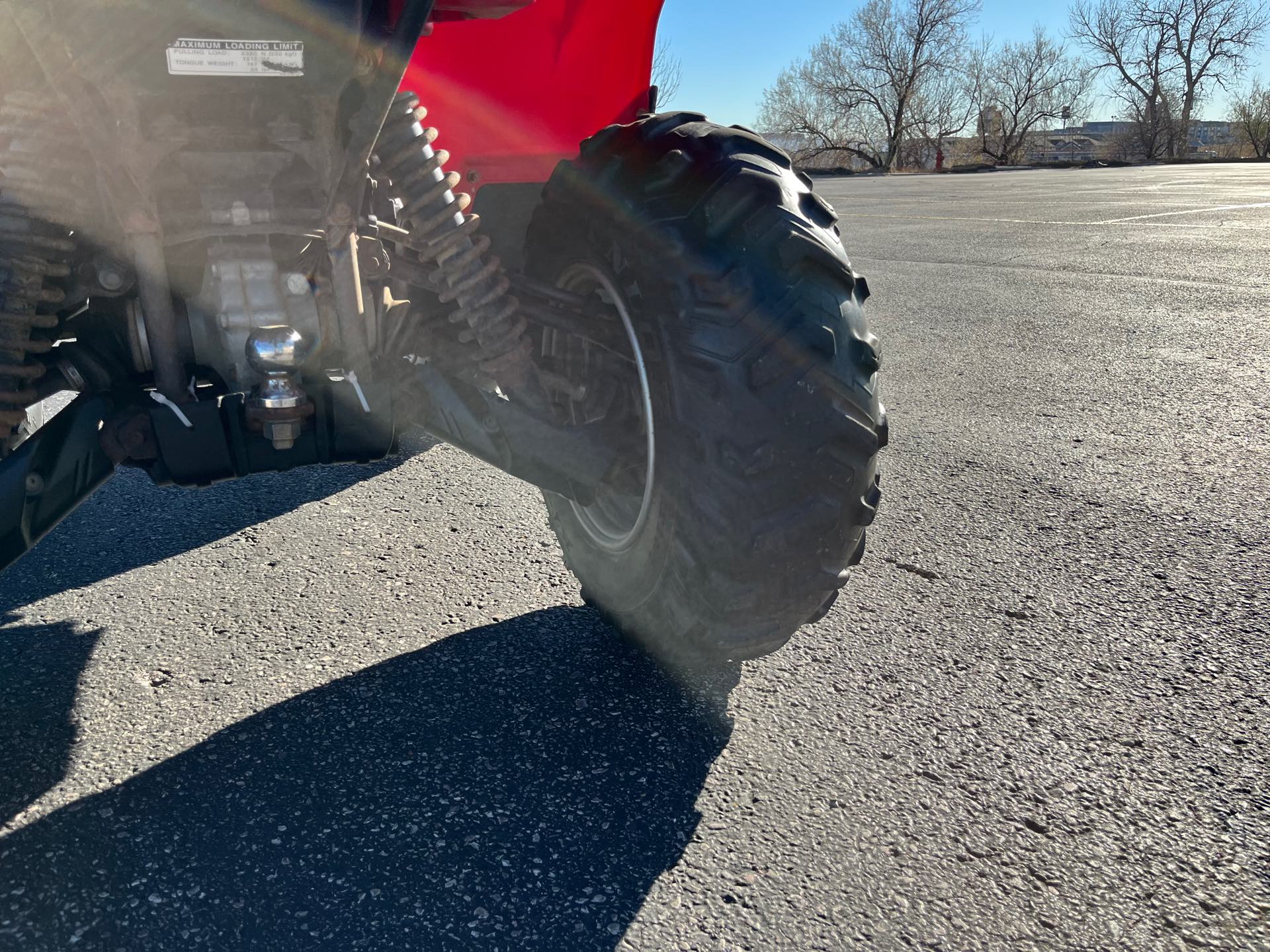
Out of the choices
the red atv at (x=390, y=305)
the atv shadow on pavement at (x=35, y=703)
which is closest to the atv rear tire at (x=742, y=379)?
the red atv at (x=390, y=305)

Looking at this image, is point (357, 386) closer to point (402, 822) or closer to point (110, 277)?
point (110, 277)

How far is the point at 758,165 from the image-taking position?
6.57 ft

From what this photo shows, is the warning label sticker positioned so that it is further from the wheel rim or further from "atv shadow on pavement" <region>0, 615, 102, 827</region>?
"atv shadow on pavement" <region>0, 615, 102, 827</region>

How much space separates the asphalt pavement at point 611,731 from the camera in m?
1.73

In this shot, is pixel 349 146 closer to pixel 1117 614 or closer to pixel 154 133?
pixel 154 133

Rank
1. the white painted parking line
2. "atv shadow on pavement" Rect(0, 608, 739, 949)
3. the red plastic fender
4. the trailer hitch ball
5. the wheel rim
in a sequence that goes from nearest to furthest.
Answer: "atv shadow on pavement" Rect(0, 608, 739, 949) → the trailer hitch ball → the wheel rim → the red plastic fender → the white painted parking line

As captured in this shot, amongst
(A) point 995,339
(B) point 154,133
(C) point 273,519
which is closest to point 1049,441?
(A) point 995,339

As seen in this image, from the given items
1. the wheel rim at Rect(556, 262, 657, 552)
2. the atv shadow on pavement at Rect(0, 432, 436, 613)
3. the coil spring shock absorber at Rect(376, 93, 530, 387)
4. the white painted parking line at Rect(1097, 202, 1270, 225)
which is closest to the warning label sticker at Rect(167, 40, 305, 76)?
the coil spring shock absorber at Rect(376, 93, 530, 387)

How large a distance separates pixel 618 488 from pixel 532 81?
1331mm

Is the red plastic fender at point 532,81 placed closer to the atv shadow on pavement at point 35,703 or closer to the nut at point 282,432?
the nut at point 282,432

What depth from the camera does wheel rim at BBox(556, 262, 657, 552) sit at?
212 centimetres

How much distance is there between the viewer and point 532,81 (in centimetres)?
288

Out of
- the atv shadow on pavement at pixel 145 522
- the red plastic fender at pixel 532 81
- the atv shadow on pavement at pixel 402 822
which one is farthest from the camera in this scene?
the atv shadow on pavement at pixel 145 522

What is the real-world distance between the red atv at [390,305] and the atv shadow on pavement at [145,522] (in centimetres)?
98
